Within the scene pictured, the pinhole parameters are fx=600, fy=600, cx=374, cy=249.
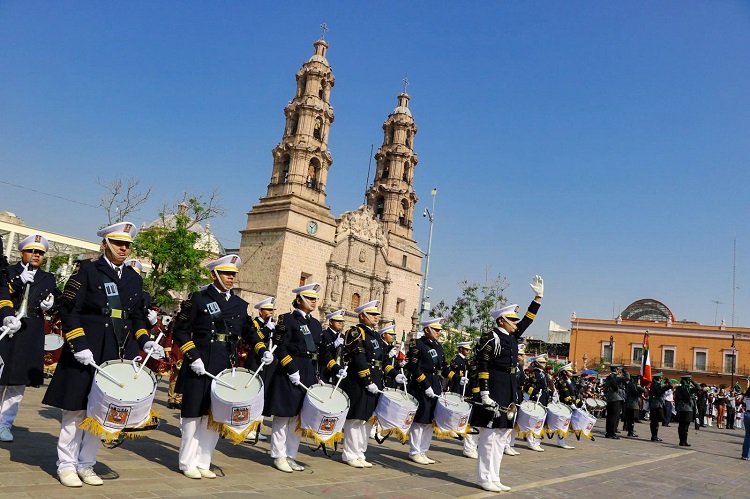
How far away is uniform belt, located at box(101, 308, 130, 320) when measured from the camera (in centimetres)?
598

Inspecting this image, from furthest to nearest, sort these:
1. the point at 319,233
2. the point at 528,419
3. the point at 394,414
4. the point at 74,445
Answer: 1. the point at 319,233
2. the point at 528,419
3. the point at 394,414
4. the point at 74,445

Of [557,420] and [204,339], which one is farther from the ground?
[204,339]

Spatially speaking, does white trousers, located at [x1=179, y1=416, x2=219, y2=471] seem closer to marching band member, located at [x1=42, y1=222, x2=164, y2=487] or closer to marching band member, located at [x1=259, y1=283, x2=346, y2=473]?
marching band member, located at [x1=42, y1=222, x2=164, y2=487]

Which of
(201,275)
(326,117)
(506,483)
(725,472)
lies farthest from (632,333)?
(506,483)

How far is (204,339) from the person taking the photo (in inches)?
264

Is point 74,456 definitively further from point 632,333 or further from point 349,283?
point 632,333

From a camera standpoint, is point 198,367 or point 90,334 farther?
point 198,367

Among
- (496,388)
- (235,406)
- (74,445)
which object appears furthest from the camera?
(496,388)

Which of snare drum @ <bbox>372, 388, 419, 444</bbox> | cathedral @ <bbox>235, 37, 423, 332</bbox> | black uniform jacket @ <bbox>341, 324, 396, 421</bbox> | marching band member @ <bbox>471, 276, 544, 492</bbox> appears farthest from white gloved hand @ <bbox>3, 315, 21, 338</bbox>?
cathedral @ <bbox>235, 37, 423, 332</bbox>

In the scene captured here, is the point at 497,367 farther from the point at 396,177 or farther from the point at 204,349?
the point at 396,177

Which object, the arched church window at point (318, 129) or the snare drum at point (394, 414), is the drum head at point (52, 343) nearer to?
the snare drum at point (394, 414)

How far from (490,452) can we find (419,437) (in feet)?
6.66

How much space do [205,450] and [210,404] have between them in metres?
0.53

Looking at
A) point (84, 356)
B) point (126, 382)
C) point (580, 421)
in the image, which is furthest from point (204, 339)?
point (580, 421)
